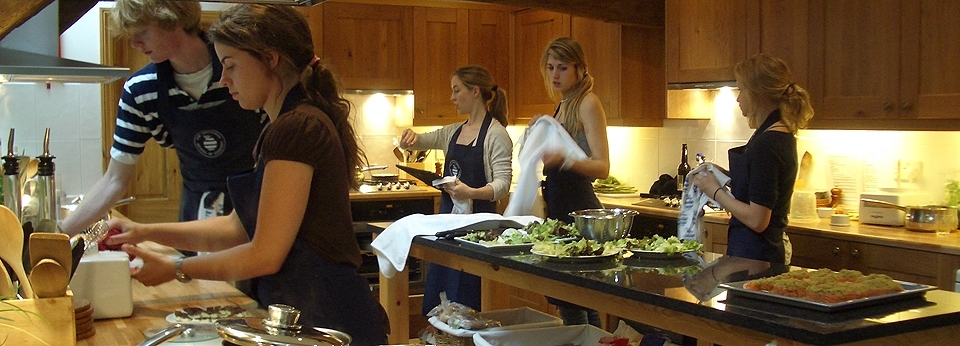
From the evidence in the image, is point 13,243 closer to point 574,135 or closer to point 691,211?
point 691,211

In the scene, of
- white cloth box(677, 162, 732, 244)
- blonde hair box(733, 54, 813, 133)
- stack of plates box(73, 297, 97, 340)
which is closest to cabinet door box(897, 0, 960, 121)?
blonde hair box(733, 54, 813, 133)

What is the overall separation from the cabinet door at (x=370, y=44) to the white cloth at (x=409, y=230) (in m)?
2.68

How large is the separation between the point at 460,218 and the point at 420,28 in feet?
10.0

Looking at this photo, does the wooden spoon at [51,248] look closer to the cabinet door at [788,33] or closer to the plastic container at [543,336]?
the plastic container at [543,336]

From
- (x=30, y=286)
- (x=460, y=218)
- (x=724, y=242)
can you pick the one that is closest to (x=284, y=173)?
(x=30, y=286)

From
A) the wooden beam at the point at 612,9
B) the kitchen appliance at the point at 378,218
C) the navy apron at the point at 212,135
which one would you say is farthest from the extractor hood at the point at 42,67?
the kitchen appliance at the point at 378,218

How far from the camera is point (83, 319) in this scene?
2.07 metres

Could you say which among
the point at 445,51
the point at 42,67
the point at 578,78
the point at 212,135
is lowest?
the point at 212,135

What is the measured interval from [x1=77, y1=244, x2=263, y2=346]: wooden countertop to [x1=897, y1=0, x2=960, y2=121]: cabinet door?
2.82m

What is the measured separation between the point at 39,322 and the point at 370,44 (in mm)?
5105

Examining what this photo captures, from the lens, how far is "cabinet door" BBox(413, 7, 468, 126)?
6543mm

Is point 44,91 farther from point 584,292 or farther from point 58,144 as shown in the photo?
point 584,292

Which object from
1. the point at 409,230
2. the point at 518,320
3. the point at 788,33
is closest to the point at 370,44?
the point at 788,33

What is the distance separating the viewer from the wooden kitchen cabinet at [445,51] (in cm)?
655
